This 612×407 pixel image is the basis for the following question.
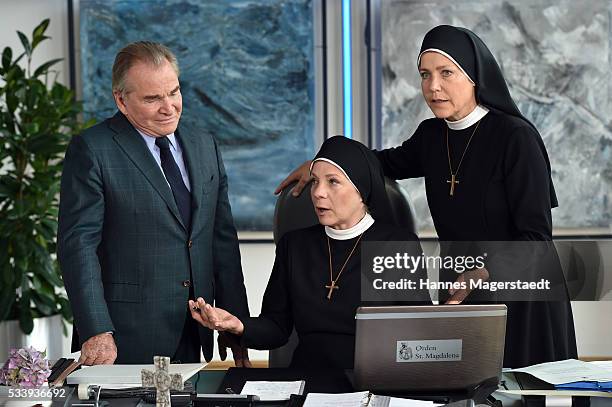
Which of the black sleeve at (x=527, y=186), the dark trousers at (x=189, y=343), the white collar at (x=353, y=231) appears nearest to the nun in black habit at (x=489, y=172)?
the black sleeve at (x=527, y=186)

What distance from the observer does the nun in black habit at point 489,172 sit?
3.07 meters

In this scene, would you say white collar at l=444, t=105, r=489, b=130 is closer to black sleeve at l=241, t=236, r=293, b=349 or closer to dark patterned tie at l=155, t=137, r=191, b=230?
black sleeve at l=241, t=236, r=293, b=349

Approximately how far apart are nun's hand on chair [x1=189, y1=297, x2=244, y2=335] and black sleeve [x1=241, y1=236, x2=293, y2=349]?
0.08 m

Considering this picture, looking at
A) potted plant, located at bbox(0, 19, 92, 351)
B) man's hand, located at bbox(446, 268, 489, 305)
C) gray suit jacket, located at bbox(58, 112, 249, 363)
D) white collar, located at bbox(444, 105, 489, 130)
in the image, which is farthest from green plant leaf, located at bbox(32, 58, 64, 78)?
man's hand, located at bbox(446, 268, 489, 305)

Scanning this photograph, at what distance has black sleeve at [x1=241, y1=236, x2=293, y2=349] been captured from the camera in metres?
3.06

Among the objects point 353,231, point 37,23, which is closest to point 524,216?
point 353,231

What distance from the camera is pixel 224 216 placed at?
3.26 m

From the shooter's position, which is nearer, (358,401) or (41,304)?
(358,401)

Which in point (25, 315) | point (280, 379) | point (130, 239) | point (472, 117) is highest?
point (472, 117)

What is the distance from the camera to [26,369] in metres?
2.28

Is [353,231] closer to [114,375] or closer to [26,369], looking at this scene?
[114,375]

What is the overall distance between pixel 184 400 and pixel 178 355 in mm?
828

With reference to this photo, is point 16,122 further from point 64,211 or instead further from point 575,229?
point 575,229

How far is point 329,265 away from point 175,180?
56 cm
